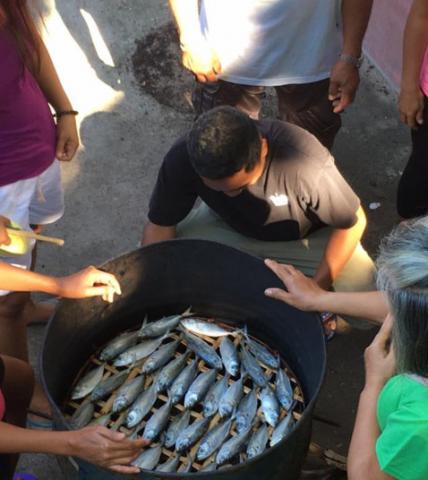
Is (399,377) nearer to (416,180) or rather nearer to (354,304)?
(354,304)

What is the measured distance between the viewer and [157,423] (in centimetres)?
247

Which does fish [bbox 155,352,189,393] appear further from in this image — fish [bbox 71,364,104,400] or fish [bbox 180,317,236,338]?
fish [bbox 71,364,104,400]

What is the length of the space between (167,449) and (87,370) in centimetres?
49

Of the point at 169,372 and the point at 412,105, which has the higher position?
the point at 412,105

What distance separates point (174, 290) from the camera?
111 inches

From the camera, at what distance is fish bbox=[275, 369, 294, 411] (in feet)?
8.29

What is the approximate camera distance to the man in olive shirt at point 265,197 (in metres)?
2.36

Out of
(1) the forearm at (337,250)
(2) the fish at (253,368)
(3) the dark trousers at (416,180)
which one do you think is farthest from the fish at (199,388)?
(3) the dark trousers at (416,180)

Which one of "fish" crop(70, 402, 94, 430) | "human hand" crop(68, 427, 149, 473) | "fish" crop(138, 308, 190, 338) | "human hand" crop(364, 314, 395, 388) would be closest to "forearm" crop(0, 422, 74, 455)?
"human hand" crop(68, 427, 149, 473)

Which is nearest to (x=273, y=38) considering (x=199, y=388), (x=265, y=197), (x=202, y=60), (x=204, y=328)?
(x=202, y=60)

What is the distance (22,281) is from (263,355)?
977 millimetres

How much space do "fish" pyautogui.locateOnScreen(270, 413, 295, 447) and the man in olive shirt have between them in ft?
1.95

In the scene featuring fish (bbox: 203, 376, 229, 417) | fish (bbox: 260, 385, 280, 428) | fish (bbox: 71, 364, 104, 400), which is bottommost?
fish (bbox: 260, 385, 280, 428)

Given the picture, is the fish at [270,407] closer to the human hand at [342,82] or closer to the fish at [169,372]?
the fish at [169,372]
